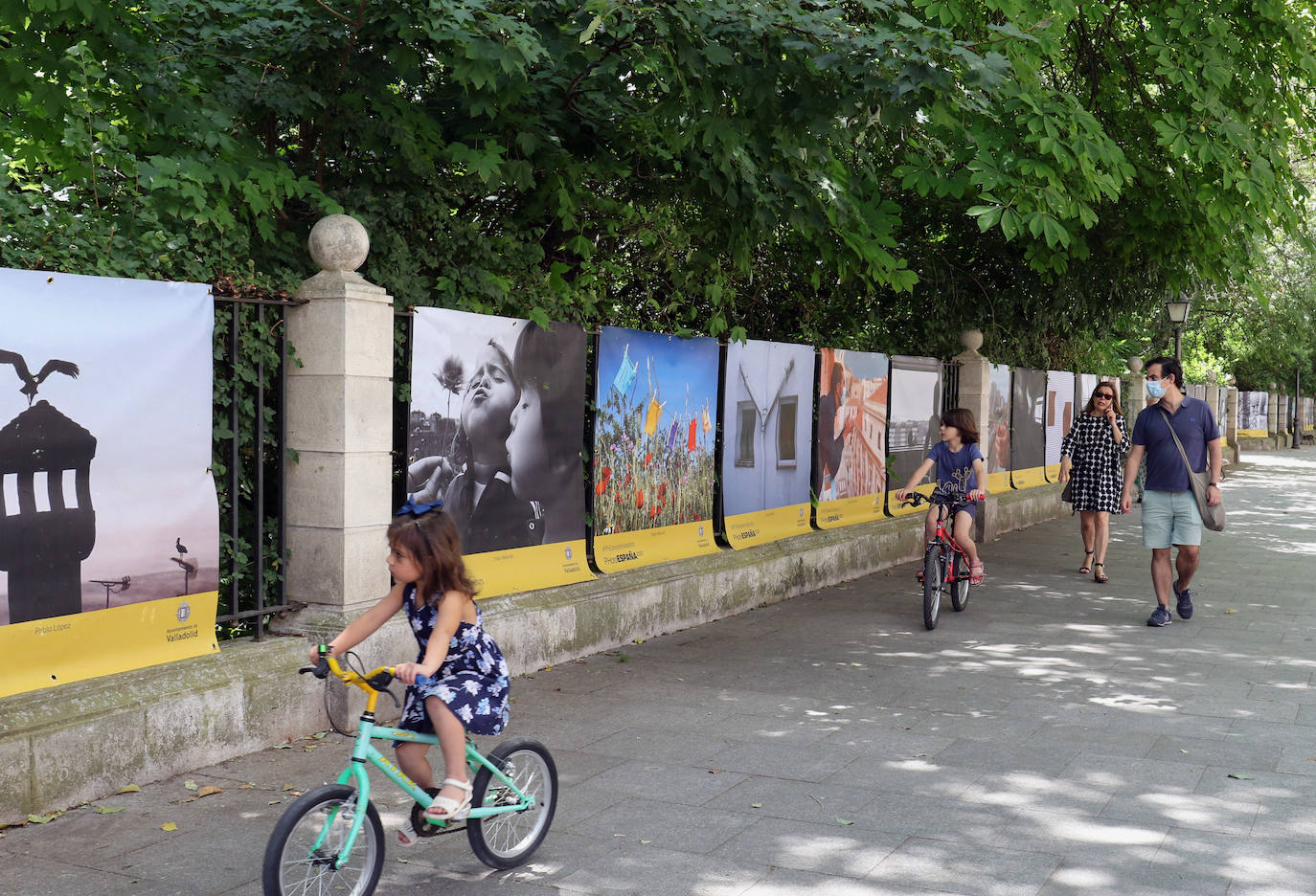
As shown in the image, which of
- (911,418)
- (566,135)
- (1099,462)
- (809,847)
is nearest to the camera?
(809,847)

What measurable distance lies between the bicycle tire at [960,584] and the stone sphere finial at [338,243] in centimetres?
557

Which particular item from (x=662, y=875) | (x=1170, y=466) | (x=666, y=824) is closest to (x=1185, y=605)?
(x=1170, y=466)

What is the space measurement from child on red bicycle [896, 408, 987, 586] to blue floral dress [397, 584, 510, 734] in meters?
6.02

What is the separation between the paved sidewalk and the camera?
4.33 meters

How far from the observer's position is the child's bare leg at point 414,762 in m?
4.17

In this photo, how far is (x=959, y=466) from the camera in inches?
386

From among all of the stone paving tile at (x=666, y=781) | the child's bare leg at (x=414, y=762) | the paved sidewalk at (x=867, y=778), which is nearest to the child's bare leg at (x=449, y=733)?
→ the child's bare leg at (x=414, y=762)

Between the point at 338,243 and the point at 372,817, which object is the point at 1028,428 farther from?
the point at 372,817

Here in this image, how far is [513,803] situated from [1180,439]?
6884 millimetres

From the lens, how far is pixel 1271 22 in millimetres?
11203

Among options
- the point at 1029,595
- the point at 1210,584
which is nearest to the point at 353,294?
the point at 1029,595

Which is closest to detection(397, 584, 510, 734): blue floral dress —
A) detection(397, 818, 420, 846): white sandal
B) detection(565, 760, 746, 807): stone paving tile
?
detection(397, 818, 420, 846): white sandal

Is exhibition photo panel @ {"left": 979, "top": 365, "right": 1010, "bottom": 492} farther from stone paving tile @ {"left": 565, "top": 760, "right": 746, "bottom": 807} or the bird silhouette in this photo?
the bird silhouette

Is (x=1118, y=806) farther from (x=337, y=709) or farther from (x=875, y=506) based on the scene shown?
(x=875, y=506)
